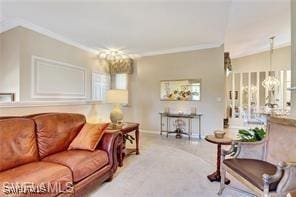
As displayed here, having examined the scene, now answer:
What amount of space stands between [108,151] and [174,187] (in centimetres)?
99

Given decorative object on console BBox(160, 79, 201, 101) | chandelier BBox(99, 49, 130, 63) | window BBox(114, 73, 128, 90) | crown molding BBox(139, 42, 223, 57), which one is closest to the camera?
crown molding BBox(139, 42, 223, 57)

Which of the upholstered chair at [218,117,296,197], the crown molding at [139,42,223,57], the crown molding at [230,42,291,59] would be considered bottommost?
the upholstered chair at [218,117,296,197]

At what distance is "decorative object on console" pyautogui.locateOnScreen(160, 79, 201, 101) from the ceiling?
1.15 m

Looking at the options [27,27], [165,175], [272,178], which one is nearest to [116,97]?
[165,175]

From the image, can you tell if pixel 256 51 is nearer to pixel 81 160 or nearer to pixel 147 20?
pixel 147 20

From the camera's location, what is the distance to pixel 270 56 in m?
7.52

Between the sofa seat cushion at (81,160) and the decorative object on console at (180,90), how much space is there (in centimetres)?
378

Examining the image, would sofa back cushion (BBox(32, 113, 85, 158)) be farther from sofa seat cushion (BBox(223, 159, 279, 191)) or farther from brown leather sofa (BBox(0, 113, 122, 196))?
sofa seat cushion (BBox(223, 159, 279, 191))

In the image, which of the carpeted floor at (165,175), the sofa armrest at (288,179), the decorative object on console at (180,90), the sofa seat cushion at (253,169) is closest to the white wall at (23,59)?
the carpeted floor at (165,175)

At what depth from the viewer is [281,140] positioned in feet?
6.81

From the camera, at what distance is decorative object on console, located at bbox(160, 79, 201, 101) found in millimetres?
5676

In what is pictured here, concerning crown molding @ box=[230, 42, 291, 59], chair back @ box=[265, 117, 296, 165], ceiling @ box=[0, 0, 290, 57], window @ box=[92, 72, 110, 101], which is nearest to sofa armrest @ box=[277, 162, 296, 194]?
chair back @ box=[265, 117, 296, 165]

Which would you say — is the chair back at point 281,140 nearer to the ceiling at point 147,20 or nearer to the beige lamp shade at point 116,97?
the ceiling at point 147,20

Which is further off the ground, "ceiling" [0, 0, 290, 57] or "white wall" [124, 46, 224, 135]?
"ceiling" [0, 0, 290, 57]
